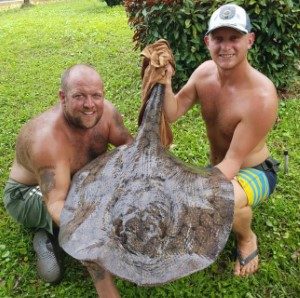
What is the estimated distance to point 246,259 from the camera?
2.99 m

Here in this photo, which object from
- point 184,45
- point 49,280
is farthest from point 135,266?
point 184,45

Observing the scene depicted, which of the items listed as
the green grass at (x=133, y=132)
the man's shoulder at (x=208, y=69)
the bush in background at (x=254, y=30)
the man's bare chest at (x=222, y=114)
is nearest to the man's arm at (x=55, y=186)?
the green grass at (x=133, y=132)

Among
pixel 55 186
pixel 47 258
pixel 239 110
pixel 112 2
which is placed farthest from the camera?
pixel 112 2

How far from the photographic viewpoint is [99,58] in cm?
820

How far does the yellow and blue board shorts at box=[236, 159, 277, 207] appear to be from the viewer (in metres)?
2.89

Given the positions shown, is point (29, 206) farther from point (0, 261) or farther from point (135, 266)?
point (135, 266)

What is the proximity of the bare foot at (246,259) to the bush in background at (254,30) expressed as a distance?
2.81 metres

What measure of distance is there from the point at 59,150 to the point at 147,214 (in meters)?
0.95

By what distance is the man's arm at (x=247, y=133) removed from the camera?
2.79m

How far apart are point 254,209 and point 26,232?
1.94 m

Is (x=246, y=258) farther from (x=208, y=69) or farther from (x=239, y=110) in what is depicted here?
(x=208, y=69)

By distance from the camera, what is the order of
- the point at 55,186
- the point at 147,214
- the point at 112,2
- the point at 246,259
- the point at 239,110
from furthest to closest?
the point at 112,2, the point at 246,259, the point at 239,110, the point at 55,186, the point at 147,214

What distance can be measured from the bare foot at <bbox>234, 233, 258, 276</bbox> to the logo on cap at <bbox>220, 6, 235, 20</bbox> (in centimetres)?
155

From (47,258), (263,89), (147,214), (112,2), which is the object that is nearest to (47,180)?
(47,258)
